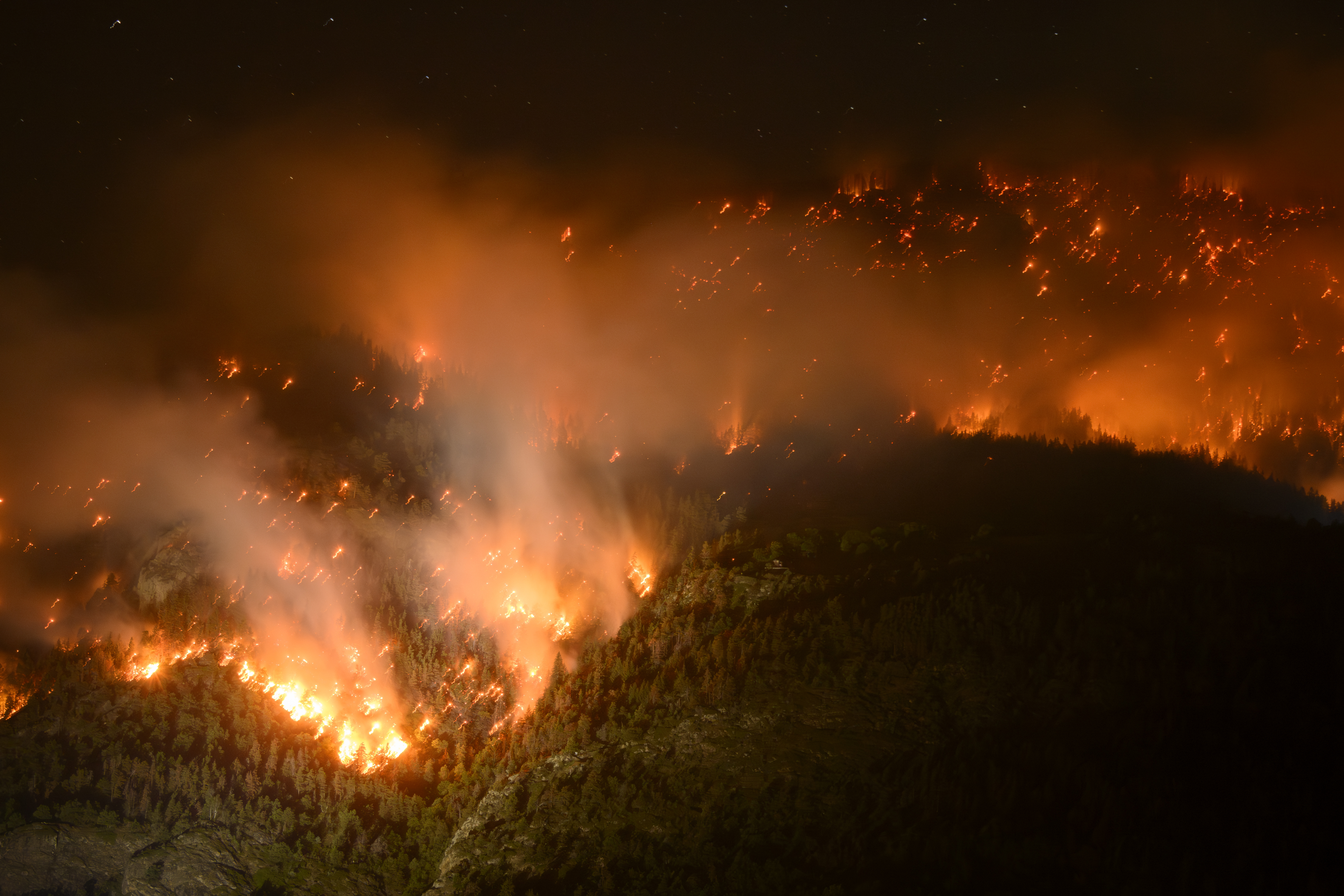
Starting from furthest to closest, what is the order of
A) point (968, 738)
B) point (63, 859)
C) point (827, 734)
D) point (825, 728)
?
1. point (63, 859)
2. point (825, 728)
3. point (827, 734)
4. point (968, 738)

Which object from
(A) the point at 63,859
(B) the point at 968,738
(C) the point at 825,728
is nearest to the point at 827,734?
(C) the point at 825,728

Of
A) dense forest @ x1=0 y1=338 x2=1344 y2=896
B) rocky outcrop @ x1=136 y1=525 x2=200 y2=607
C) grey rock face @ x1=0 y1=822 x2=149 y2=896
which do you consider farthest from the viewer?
rocky outcrop @ x1=136 y1=525 x2=200 y2=607

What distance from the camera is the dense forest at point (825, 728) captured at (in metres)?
79.8

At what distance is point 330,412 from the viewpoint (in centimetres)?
18325

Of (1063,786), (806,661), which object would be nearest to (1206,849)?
(1063,786)

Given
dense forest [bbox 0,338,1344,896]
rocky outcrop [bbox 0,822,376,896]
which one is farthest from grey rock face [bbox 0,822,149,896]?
dense forest [bbox 0,338,1344,896]

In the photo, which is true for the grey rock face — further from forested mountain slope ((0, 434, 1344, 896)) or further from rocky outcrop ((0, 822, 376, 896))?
forested mountain slope ((0, 434, 1344, 896))

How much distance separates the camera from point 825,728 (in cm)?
9306

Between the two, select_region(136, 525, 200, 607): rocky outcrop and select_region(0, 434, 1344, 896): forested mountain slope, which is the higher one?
select_region(136, 525, 200, 607): rocky outcrop

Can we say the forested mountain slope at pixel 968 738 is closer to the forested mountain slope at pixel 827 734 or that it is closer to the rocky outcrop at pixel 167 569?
the forested mountain slope at pixel 827 734

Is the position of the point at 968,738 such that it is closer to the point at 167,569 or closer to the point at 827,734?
the point at 827,734

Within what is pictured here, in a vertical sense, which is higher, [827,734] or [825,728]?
[825,728]

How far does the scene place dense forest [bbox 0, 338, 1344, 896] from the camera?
7981 cm

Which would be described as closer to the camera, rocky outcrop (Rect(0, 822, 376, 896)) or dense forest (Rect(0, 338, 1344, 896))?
dense forest (Rect(0, 338, 1344, 896))
